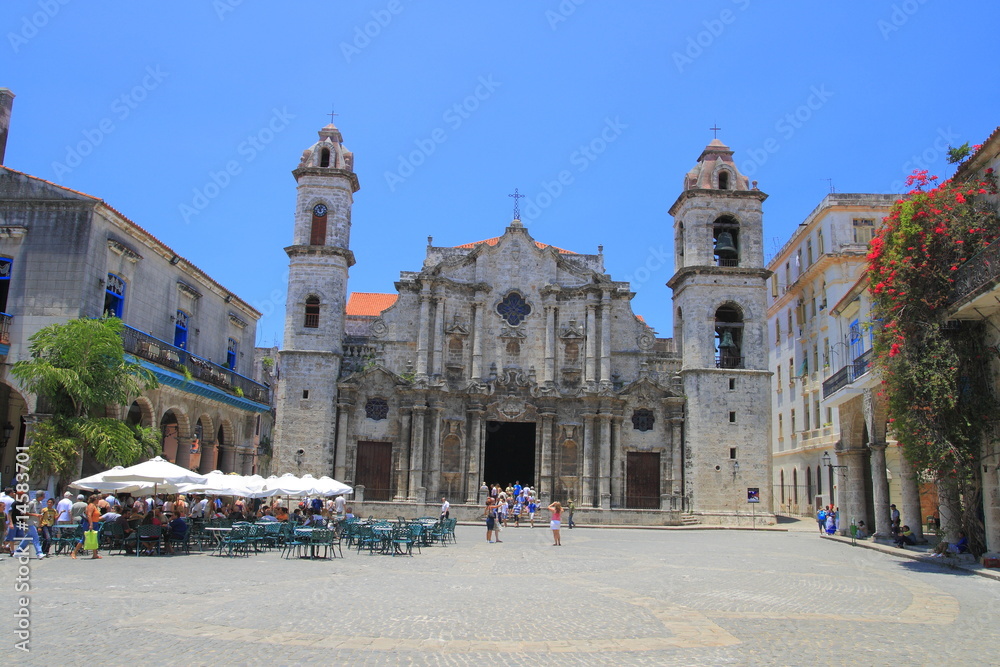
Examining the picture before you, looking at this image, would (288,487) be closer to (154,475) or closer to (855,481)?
(154,475)

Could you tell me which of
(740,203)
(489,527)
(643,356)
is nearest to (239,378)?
(489,527)

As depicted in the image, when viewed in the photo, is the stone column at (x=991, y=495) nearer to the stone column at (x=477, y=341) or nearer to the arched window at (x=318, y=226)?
the stone column at (x=477, y=341)

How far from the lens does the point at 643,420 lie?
3803 centimetres

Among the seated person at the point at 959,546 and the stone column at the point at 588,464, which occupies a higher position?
the stone column at the point at 588,464

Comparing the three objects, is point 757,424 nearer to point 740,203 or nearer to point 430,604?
point 740,203

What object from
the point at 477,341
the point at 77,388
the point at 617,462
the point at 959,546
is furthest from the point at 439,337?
A: the point at 959,546

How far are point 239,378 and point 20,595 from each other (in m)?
21.0

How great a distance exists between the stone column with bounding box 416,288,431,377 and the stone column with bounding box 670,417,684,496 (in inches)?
470

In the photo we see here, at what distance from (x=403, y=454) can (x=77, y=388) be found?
745 inches

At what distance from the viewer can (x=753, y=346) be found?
37.4 meters

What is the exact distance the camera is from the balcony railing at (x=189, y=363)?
23.7 metres

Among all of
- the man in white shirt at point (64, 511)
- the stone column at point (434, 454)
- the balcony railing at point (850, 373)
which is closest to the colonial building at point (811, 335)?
the balcony railing at point (850, 373)

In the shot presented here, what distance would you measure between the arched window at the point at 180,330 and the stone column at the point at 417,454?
36.8 feet

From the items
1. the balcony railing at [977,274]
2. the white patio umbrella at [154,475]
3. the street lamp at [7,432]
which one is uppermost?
the balcony railing at [977,274]
